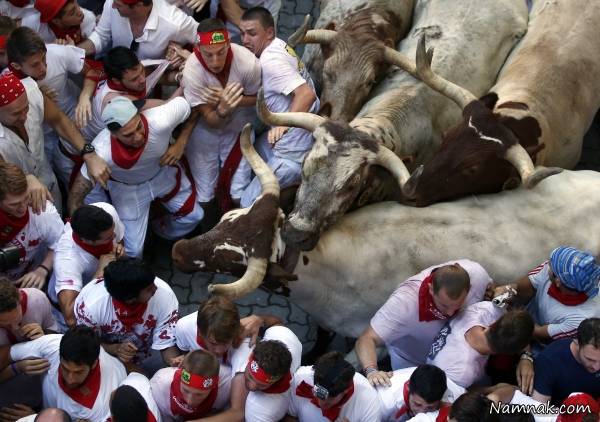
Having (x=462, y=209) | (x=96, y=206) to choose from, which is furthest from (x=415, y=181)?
(x=96, y=206)

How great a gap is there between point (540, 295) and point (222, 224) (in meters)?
2.60

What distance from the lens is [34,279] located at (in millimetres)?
6617

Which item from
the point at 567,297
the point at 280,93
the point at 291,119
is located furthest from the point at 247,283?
the point at 567,297

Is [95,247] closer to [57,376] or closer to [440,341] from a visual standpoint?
[57,376]

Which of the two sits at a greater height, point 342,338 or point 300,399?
point 300,399

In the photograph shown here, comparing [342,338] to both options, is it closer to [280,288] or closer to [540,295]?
[280,288]

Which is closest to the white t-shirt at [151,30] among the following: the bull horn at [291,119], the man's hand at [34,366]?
the bull horn at [291,119]

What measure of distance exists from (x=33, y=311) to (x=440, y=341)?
302cm

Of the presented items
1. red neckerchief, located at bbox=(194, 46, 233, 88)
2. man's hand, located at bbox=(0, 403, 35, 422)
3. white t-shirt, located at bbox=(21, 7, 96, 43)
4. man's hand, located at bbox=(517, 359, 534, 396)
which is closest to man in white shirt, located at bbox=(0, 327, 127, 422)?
man's hand, located at bbox=(0, 403, 35, 422)

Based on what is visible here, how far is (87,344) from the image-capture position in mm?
5391

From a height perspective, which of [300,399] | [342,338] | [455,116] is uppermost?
[455,116]

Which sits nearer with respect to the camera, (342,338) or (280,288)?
(280,288)

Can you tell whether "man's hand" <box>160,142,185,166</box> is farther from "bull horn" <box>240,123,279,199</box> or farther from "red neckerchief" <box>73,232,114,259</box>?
"red neckerchief" <box>73,232,114,259</box>

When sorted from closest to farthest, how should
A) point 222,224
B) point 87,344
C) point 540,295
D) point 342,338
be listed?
point 87,344 → point 540,295 → point 222,224 → point 342,338
